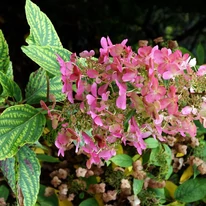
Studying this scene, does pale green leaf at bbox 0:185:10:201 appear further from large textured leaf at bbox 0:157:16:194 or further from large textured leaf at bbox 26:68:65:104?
large textured leaf at bbox 26:68:65:104

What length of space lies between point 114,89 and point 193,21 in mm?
1816

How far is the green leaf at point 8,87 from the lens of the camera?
2.68 ft

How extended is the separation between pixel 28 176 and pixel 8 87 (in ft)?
0.61

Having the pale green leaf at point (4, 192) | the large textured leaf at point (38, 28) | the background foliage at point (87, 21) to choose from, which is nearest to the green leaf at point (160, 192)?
the pale green leaf at point (4, 192)

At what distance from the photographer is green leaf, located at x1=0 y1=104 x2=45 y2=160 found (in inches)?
30.4

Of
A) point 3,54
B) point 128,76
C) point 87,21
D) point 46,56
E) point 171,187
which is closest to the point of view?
point 128,76

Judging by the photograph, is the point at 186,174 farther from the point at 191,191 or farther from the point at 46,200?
the point at 46,200

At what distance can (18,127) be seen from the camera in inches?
31.3

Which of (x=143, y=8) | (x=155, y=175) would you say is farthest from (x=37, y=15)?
(x=143, y=8)

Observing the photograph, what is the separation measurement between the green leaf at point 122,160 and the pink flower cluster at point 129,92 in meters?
0.36

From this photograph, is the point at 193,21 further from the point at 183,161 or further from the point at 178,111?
the point at 178,111

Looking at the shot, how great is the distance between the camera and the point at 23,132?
79 cm

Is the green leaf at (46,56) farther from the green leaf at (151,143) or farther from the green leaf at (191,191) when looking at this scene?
the green leaf at (191,191)

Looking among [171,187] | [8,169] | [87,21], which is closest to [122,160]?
[171,187]
